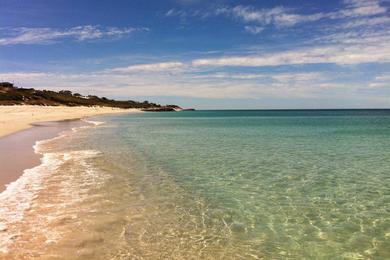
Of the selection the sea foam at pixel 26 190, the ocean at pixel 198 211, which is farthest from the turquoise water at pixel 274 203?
the sea foam at pixel 26 190

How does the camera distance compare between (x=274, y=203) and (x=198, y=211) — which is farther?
(x=274, y=203)

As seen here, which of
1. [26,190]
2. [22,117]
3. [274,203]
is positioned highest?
[22,117]

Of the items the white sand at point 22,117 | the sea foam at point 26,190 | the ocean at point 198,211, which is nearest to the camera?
the ocean at point 198,211

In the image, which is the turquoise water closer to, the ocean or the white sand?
the ocean

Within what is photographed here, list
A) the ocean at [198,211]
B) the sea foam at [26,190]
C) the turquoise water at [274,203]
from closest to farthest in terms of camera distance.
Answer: the ocean at [198,211] < the turquoise water at [274,203] < the sea foam at [26,190]

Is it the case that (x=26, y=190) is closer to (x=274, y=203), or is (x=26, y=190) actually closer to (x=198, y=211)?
(x=198, y=211)

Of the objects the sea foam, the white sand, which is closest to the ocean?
the sea foam

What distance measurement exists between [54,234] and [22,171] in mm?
8978

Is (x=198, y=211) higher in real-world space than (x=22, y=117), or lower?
lower

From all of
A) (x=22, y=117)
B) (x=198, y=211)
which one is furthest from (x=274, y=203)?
(x=22, y=117)

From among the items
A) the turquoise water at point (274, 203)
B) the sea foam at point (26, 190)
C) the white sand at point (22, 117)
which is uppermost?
the white sand at point (22, 117)

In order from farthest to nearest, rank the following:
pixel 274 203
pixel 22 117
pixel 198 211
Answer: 1. pixel 22 117
2. pixel 274 203
3. pixel 198 211

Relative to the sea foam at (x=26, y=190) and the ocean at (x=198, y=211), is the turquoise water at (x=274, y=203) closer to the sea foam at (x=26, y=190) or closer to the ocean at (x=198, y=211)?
the ocean at (x=198, y=211)

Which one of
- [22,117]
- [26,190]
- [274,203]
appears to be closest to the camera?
[274,203]
